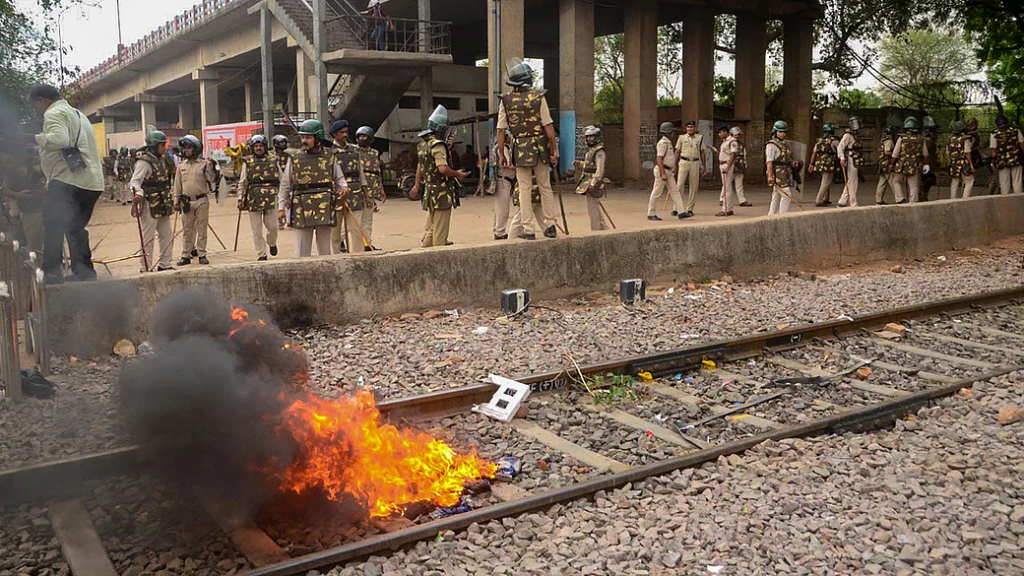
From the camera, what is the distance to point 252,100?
43.2m

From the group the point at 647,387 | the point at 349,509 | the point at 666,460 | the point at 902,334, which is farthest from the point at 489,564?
the point at 902,334

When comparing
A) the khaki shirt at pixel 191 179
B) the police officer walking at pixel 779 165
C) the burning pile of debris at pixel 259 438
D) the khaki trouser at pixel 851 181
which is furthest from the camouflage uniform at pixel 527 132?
the khaki trouser at pixel 851 181

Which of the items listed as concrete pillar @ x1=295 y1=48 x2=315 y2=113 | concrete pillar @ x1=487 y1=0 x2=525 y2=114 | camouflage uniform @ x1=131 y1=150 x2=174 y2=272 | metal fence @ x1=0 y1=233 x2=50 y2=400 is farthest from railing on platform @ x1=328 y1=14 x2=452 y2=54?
metal fence @ x1=0 y1=233 x2=50 y2=400

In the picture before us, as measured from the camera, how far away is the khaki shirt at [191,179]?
1155cm

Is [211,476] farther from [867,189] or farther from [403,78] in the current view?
[867,189]

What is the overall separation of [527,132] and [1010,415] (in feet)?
21.4

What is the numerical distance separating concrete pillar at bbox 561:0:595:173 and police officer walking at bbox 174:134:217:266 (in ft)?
49.7

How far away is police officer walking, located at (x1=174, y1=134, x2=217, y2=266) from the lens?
1152 cm

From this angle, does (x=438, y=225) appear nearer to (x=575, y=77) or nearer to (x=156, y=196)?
(x=156, y=196)

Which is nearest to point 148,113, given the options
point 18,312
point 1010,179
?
point 1010,179

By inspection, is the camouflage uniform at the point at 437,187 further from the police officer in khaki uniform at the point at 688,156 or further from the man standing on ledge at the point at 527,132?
the police officer in khaki uniform at the point at 688,156

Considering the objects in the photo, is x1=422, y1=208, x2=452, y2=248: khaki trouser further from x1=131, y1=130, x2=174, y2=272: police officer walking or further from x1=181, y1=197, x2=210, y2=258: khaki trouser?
x1=131, y1=130, x2=174, y2=272: police officer walking

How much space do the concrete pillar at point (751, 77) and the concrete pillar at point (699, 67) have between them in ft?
→ 6.77

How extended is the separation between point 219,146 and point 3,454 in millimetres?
23338
